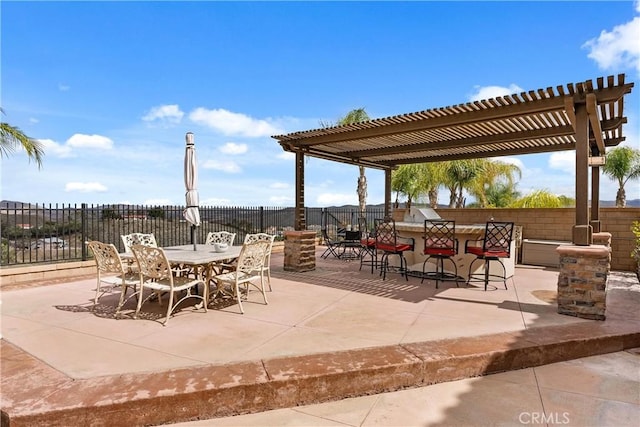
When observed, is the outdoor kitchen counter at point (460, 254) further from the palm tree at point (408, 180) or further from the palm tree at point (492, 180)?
the palm tree at point (492, 180)

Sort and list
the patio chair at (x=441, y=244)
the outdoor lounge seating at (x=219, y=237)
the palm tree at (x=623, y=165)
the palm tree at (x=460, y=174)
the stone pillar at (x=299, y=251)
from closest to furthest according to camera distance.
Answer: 1. the patio chair at (x=441, y=244)
2. the outdoor lounge seating at (x=219, y=237)
3. the stone pillar at (x=299, y=251)
4. the palm tree at (x=460, y=174)
5. the palm tree at (x=623, y=165)

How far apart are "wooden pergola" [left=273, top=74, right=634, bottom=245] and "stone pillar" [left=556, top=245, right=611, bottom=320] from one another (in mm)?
255

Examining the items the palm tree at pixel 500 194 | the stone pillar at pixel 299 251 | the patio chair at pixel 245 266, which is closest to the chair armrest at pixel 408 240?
the stone pillar at pixel 299 251

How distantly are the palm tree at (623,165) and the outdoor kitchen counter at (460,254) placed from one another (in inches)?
706

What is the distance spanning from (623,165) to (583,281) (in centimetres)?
2057

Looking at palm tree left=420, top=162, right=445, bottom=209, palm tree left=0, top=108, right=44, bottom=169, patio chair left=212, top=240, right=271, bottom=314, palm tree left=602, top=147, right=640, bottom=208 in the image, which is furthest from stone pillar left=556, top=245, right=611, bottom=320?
palm tree left=602, top=147, right=640, bottom=208

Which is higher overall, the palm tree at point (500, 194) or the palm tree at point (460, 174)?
the palm tree at point (460, 174)

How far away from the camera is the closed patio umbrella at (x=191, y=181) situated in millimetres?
4926

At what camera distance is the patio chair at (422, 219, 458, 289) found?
5359 mm

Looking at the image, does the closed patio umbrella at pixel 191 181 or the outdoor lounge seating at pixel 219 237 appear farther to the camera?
the outdoor lounge seating at pixel 219 237

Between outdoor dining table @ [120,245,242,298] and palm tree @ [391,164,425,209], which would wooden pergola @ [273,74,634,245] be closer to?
outdoor dining table @ [120,245,242,298]

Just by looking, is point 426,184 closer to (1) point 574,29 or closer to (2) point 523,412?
(1) point 574,29

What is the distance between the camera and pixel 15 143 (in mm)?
6883

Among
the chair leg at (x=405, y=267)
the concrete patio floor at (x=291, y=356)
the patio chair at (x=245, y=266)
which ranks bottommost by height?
the concrete patio floor at (x=291, y=356)
